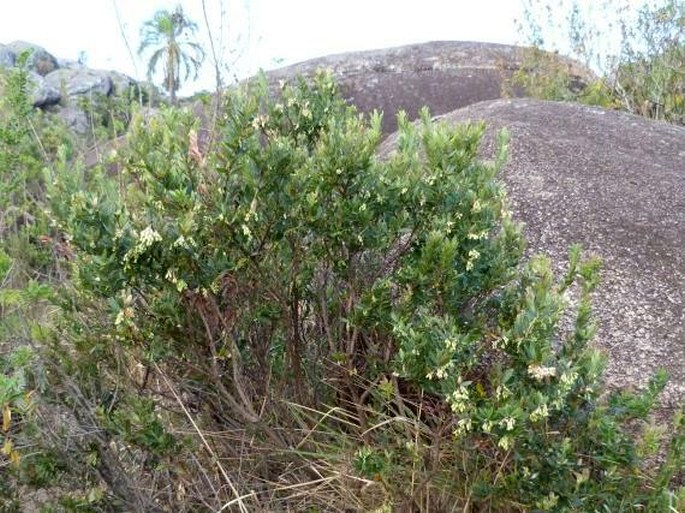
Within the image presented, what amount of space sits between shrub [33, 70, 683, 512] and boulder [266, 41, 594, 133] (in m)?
5.89

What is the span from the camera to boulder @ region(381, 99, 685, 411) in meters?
3.37

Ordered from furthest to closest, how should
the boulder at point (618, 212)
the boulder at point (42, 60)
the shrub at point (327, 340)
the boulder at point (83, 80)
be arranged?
the boulder at point (42, 60)
the boulder at point (83, 80)
the boulder at point (618, 212)
the shrub at point (327, 340)

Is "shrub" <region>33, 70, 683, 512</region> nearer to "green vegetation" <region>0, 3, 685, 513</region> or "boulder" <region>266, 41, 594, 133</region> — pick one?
"green vegetation" <region>0, 3, 685, 513</region>

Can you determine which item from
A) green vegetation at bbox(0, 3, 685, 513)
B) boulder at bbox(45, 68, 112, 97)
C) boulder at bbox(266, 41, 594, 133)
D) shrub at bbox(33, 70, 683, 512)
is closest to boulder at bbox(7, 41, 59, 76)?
boulder at bbox(45, 68, 112, 97)

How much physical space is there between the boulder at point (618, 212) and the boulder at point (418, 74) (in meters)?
4.05

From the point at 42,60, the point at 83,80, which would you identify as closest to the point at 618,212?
the point at 83,80

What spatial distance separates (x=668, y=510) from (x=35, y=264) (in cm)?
434

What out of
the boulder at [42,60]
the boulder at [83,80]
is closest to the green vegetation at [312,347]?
the boulder at [83,80]

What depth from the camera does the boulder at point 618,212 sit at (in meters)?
3.37

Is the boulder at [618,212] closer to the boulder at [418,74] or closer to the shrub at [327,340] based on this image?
the shrub at [327,340]

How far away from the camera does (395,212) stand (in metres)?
2.86

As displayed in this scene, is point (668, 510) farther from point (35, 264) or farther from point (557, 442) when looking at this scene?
point (35, 264)

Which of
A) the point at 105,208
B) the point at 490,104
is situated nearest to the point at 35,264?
the point at 490,104

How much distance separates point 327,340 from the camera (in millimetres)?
3152
